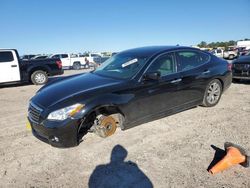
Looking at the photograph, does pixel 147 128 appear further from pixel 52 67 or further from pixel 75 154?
pixel 52 67

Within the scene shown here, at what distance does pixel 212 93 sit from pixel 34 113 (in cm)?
415

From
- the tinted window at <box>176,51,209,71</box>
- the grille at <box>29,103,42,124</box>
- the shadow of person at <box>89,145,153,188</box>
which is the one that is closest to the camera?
the shadow of person at <box>89,145,153,188</box>

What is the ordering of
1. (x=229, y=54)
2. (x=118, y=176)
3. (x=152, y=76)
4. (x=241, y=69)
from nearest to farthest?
1. (x=118, y=176)
2. (x=152, y=76)
3. (x=241, y=69)
4. (x=229, y=54)

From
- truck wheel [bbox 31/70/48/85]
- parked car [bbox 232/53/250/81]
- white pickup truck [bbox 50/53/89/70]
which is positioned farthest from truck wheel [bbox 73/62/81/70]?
parked car [bbox 232/53/250/81]

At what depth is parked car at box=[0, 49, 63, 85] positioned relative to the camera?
10766 mm

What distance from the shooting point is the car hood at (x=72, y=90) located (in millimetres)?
3734

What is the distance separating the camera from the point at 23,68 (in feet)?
36.6

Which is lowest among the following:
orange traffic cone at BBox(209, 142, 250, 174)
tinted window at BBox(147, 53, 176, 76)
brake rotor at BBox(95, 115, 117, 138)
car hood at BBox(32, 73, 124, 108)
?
orange traffic cone at BBox(209, 142, 250, 174)

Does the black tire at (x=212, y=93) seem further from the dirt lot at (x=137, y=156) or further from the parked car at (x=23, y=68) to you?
the parked car at (x=23, y=68)

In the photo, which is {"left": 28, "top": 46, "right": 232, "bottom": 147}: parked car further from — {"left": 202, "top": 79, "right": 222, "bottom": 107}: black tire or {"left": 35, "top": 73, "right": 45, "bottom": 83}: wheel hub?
{"left": 35, "top": 73, "right": 45, "bottom": 83}: wheel hub

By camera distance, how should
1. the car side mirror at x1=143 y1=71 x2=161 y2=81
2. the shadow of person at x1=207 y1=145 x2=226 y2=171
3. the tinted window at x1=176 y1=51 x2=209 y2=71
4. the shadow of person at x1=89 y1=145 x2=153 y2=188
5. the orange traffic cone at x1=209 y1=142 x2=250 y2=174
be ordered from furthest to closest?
1. the tinted window at x1=176 y1=51 x2=209 y2=71
2. the car side mirror at x1=143 y1=71 x2=161 y2=81
3. the shadow of person at x1=207 y1=145 x2=226 y2=171
4. the orange traffic cone at x1=209 y1=142 x2=250 y2=174
5. the shadow of person at x1=89 y1=145 x2=153 y2=188

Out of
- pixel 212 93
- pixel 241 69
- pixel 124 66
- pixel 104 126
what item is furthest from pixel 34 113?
pixel 241 69

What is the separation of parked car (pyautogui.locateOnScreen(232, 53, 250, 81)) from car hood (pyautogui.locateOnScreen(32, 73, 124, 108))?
6.32m

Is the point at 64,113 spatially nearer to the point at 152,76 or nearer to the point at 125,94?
the point at 125,94
